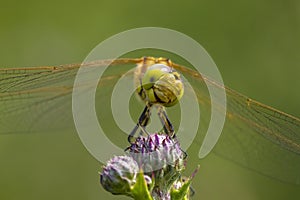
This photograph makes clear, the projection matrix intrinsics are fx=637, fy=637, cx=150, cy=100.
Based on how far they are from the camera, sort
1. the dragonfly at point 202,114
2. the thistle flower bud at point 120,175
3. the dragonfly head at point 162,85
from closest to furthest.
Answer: the thistle flower bud at point 120,175 < the dragonfly head at point 162,85 < the dragonfly at point 202,114

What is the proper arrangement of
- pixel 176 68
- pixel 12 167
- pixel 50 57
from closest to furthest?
pixel 176 68, pixel 12 167, pixel 50 57

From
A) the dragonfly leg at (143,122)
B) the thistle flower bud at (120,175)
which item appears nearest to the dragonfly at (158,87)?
the dragonfly leg at (143,122)

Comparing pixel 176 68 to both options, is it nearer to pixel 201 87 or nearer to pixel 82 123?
pixel 201 87

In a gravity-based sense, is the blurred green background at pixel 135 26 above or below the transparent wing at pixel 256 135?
above

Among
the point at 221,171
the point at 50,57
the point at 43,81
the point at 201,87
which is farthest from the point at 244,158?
the point at 50,57

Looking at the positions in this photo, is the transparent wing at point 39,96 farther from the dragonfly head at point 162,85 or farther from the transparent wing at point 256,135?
the transparent wing at point 256,135

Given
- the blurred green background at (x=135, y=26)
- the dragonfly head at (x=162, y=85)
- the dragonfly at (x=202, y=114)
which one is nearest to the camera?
the dragonfly head at (x=162, y=85)

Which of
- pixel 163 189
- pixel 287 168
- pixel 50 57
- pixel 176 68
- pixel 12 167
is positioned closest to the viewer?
pixel 163 189
